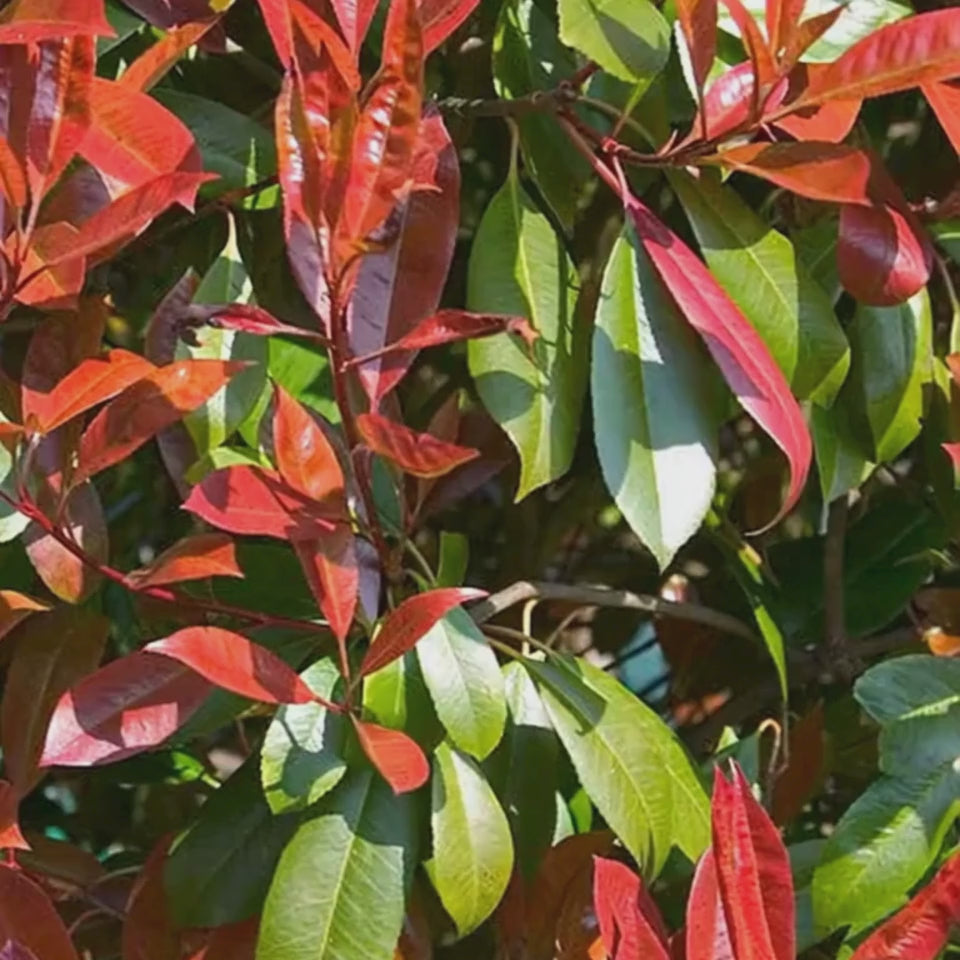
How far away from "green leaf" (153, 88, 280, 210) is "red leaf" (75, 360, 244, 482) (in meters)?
0.16

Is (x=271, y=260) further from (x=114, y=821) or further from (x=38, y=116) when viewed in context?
(x=114, y=821)

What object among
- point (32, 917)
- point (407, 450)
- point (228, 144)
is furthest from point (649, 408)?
point (32, 917)

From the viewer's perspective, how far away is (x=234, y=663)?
2.30 ft

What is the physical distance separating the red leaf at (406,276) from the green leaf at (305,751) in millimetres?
157

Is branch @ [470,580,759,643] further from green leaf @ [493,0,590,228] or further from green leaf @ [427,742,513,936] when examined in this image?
green leaf @ [493,0,590,228]

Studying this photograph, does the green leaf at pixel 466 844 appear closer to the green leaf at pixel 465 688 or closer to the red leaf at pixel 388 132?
the green leaf at pixel 465 688

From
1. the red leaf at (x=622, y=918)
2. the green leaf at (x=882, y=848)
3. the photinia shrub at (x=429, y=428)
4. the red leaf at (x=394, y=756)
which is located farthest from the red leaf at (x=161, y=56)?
the green leaf at (x=882, y=848)

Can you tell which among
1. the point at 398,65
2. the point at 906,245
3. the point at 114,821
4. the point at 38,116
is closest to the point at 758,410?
the point at 906,245

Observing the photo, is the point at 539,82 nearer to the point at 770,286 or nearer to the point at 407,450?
the point at 770,286

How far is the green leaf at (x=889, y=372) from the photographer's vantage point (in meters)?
0.87

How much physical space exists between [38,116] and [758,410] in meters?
0.35

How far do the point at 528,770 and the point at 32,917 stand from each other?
10.8 inches

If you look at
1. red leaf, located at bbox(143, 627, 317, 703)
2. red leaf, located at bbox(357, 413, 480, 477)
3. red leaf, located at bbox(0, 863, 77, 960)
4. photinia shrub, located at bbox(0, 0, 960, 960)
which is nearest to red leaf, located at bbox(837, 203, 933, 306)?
photinia shrub, located at bbox(0, 0, 960, 960)

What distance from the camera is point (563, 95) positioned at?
793mm
